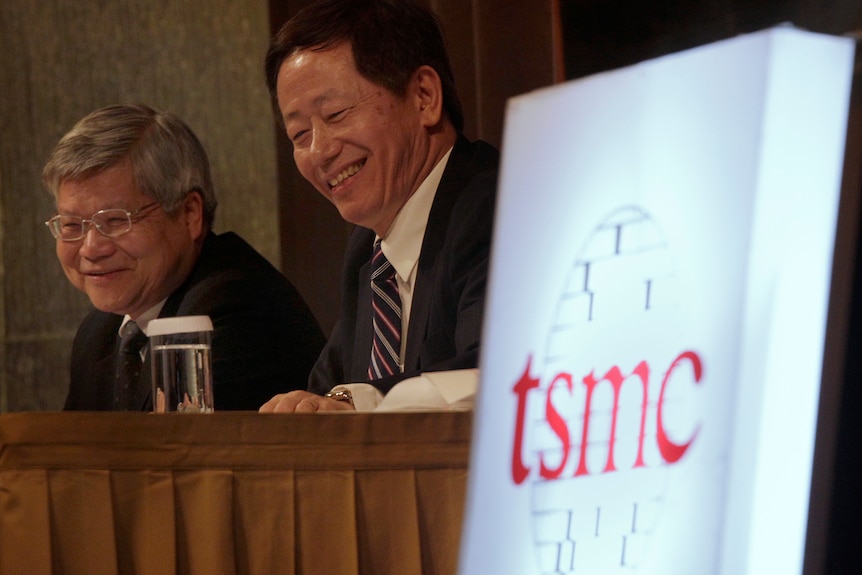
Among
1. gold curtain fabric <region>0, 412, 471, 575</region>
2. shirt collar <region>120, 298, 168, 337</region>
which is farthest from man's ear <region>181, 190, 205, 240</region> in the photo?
gold curtain fabric <region>0, 412, 471, 575</region>

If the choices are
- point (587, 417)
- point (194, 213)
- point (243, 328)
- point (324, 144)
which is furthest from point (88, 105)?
point (587, 417)

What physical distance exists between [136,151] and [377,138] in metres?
0.60

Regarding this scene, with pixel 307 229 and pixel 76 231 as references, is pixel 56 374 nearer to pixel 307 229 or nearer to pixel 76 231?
pixel 307 229

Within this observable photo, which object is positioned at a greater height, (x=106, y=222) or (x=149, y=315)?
(x=106, y=222)

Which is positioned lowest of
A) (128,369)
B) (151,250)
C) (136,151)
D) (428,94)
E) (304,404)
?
(128,369)

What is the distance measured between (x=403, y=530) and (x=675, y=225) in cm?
58

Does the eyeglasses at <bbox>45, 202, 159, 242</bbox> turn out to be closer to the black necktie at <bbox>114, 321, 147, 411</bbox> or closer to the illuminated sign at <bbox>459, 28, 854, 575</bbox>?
the black necktie at <bbox>114, 321, 147, 411</bbox>

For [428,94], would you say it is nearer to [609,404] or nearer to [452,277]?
[452,277]

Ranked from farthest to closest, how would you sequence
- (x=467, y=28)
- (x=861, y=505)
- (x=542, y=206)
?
(x=467, y=28) → (x=861, y=505) → (x=542, y=206)

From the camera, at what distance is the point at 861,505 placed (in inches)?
33.9

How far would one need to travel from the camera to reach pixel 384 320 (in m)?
1.79

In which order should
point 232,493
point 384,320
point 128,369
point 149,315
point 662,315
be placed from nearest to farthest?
point 662,315
point 232,493
point 384,320
point 128,369
point 149,315

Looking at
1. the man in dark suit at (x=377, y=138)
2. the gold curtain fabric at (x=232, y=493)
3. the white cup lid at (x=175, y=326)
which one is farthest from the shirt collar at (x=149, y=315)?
the gold curtain fabric at (x=232, y=493)

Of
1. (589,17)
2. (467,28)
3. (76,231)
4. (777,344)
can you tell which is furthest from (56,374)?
(777,344)
